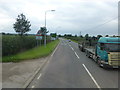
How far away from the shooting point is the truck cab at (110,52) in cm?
1197

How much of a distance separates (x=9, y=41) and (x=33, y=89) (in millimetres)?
11700

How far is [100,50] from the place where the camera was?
13430 mm

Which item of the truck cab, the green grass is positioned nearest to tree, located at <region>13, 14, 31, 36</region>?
the green grass

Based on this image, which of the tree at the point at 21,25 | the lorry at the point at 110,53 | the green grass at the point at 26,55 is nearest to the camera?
the lorry at the point at 110,53

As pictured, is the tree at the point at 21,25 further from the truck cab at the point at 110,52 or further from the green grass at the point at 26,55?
the truck cab at the point at 110,52

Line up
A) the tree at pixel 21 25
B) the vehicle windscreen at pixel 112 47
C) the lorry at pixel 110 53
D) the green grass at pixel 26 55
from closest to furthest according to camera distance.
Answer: the lorry at pixel 110 53
the vehicle windscreen at pixel 112 47
the green grass at pixel 26 55
the tree at pixel 21 25

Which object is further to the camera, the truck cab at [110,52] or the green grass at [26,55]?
the green grass at [26,55]

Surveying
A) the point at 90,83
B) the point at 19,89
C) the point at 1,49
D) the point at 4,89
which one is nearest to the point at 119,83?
the point at 90,83

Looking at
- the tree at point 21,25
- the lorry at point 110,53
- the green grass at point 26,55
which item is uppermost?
the tree at point 21,25

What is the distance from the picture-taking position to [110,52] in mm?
12242

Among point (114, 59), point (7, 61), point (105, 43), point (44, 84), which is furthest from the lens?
point (7, 61)

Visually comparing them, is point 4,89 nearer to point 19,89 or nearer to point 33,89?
point 19,89

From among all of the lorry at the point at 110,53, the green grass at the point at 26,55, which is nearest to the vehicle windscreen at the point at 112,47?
the lorry at the point at 110,53

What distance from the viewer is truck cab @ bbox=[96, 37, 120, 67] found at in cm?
1197
